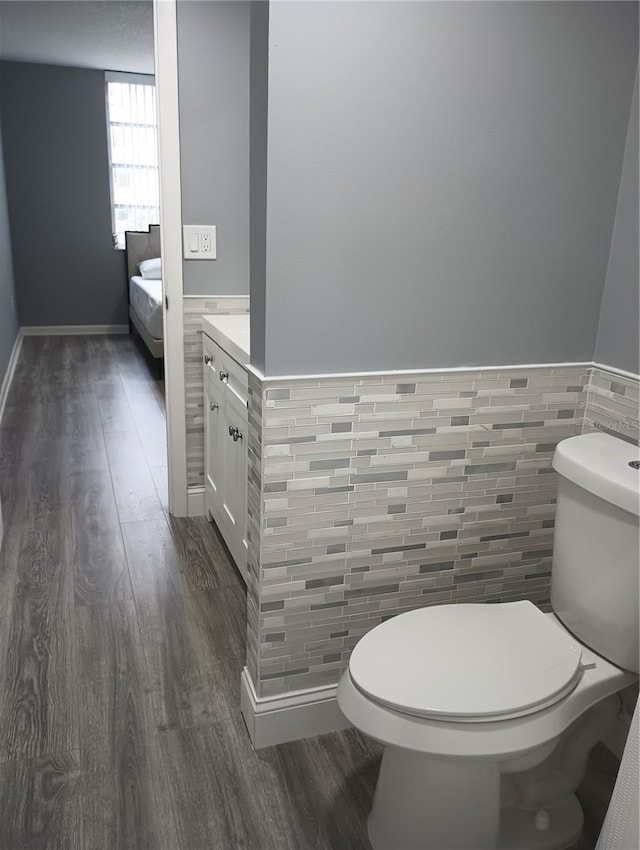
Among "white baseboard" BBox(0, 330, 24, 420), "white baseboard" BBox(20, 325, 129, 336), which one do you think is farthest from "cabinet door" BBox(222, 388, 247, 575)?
"white baseboard" BBox(20, 325, 129, 336)

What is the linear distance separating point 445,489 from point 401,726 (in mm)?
643

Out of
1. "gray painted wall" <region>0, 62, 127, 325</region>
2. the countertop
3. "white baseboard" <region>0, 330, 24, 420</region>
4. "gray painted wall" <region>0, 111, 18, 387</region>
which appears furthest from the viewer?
"gray painted wall" <region>0, 62, 127, 325</region>

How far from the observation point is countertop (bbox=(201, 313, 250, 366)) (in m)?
2.05

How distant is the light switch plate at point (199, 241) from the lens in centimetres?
264

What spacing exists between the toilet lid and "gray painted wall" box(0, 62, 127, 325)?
6.01 meters

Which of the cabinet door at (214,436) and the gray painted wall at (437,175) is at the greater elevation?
the gray painted wall at (437,175)

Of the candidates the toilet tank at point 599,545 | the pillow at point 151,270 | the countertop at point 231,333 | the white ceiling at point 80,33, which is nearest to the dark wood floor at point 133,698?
the toilet tank at point 599,545

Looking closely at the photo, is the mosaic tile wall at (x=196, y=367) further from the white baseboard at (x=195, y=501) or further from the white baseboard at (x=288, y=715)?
the white baseboard at (x=288, y=715)

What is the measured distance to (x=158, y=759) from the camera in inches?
65.3

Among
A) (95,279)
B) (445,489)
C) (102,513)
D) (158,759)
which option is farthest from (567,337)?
(95,279)

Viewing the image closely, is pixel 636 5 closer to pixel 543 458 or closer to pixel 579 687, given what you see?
pixel 543 458

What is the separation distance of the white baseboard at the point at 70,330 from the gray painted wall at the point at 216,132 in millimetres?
4433

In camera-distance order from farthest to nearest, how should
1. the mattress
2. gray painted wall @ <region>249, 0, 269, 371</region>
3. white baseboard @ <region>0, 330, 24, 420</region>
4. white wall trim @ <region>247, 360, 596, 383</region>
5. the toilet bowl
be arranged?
the mattress → white baseboard @ <region>0, 330, 24, 420</region> → white wall trim @ <region>247, 360, 596, 383</region> → gray painted wall @ <region>249, 0, 269, 371</region> → the toilet bowl

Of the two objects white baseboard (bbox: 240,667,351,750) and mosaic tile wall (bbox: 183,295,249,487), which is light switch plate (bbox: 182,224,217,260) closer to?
mosaic tile wall (bbox: 183,295,249,487)
